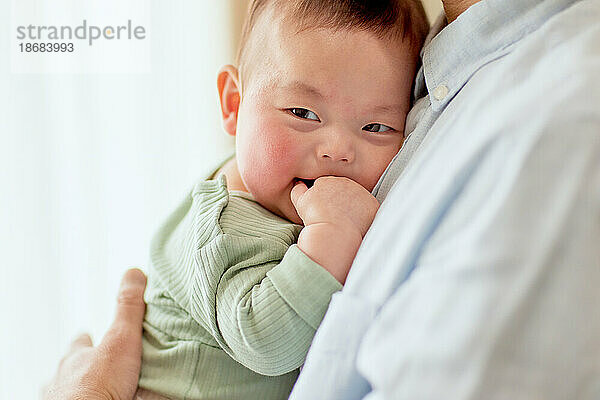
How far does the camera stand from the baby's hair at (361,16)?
3.20 ft

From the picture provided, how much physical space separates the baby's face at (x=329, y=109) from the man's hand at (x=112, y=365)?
1.08 feet

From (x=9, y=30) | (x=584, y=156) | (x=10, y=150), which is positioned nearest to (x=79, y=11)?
(x=9, y=30)

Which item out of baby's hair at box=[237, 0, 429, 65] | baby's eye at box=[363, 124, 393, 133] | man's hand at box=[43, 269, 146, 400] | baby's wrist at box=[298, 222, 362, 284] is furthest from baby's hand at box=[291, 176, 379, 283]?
man's hand at box=[43, 269, 146, 400]

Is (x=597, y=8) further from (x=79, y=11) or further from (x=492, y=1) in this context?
(x=79, y=11)

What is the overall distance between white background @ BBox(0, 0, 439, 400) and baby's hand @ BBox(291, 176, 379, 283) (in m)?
1.01

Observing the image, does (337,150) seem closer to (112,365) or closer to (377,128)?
(377,128)

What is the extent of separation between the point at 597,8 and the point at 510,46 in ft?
0.32

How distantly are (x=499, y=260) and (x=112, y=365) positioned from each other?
697 mm

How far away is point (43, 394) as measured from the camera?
124cm

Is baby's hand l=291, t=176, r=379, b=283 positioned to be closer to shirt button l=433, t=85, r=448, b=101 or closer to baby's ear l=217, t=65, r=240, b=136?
shirt button l=433, t=85, r=448, b=101

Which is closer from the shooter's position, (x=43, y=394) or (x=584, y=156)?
(x=584, y=156)

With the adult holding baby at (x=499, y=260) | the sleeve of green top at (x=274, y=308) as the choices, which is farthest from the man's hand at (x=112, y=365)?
the adult holding baby at (x=499, y=260)

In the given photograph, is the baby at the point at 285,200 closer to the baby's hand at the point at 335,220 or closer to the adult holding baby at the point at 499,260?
the baby's hand at the point at 335,220

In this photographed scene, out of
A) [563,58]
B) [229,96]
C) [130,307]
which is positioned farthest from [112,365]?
[563,58]
